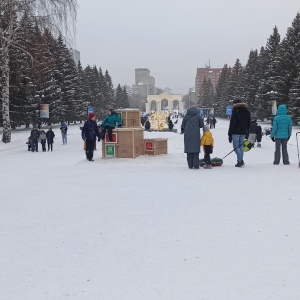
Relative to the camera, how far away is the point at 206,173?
9070 millimetres

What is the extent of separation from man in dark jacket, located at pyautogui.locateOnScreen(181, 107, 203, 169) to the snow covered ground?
1955 mm

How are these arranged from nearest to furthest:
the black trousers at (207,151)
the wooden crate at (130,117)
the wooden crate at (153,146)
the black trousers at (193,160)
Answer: the black trousers at (193,160) → the black trousers at (207,151) → the wooden crate at (153,146) → the wooden crate at (130,117)

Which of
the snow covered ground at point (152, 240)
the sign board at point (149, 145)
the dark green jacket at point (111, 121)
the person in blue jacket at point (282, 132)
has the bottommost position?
the snow covered ground at point (152, 240)

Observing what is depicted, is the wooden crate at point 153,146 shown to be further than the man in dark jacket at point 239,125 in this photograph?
Yes

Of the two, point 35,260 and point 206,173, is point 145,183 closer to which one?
point 206,173

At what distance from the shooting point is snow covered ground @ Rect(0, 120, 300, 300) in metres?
3.23

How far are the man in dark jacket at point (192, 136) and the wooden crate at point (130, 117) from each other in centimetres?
501

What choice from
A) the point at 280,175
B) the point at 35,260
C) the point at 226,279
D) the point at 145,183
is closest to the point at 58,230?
the point at 35,260

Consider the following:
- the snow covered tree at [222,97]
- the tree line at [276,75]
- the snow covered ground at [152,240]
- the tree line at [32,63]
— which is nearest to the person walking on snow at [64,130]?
the tree line at [32,63]

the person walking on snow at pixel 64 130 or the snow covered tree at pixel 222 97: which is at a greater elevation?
the snow covered tree at pixel 222 97

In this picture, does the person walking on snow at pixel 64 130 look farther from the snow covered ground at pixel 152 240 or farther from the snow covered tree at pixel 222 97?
the snow covered tree at pixel 222 97

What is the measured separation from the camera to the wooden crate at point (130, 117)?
48.9ft

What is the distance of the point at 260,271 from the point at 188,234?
1.18m

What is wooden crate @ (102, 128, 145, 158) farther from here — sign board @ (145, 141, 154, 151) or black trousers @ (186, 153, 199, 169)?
black trousers @ (186, 153, 199, 169)
